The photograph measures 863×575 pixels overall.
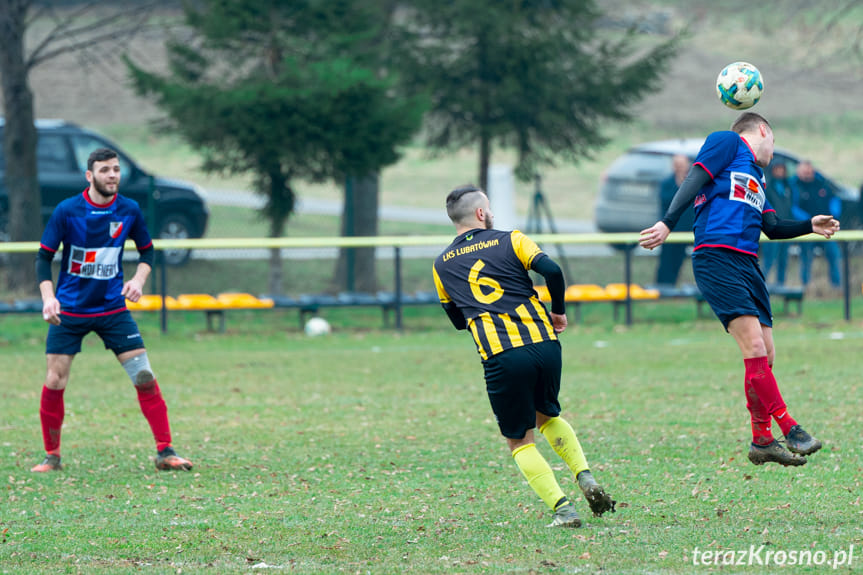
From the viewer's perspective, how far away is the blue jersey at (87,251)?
761cm

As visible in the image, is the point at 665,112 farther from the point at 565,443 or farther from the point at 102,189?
the point at 565,443

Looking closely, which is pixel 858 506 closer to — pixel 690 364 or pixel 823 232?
pixel 823 232

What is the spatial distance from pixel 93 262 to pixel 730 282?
165 inches

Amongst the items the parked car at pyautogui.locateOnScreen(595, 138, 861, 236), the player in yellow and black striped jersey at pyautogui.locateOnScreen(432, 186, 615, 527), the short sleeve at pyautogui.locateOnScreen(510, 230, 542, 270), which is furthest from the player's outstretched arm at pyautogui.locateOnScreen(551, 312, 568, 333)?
the parked car at pyautogui.locateOnScreen(595, 138, 861, 236)

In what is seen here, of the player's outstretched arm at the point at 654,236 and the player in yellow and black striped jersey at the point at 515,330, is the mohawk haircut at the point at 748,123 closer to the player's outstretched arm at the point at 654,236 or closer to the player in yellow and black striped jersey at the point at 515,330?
the player's outstretched arm at the point at 654,236

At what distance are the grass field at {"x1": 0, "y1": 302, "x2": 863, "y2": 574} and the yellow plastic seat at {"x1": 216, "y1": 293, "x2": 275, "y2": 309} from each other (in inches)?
63.6

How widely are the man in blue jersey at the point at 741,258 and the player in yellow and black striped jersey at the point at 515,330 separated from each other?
3.15ft

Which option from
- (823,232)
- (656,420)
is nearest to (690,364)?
(656,420)

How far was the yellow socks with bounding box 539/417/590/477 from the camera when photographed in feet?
19.1

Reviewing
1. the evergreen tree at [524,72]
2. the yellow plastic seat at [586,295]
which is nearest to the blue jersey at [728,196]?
the yellow plastic seat at [586,295]

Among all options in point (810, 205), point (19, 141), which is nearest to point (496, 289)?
point (19, 141)

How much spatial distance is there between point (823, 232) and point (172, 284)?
41.1ft

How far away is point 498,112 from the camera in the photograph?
19.2 m

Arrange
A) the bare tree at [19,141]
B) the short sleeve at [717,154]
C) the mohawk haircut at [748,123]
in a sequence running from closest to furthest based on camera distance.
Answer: the short sleeve at [717,154], the mohawk haircut at [748,123], the bare tree at [19,141]
